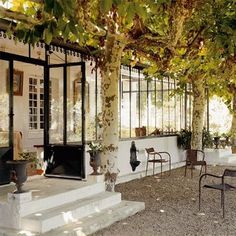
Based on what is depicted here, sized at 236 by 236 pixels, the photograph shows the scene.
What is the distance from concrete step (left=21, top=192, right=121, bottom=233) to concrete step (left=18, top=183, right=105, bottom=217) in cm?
6

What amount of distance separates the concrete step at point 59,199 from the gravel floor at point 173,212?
77cm

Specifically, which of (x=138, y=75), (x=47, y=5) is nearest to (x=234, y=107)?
(x=138, y=75)

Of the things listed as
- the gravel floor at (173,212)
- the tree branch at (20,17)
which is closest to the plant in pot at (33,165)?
the gravel floor at (173,212)

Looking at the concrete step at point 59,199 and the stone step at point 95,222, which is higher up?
the concrete step at point 59,199

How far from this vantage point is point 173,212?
7.09 m

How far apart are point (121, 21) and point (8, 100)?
2440mm

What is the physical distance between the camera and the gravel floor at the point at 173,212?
19.5 feet

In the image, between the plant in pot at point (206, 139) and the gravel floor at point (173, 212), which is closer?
the gravel floor at point (173, 212)

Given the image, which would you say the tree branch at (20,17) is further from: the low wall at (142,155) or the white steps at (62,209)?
the low wall at (142,155)

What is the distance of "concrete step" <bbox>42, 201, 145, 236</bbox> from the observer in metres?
5.40

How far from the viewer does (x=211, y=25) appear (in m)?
7.15

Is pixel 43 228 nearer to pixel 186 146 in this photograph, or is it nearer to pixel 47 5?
pixel 47 5

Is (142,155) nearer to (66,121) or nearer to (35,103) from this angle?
(35,103)

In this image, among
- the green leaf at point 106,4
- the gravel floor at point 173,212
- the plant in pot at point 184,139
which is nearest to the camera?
the green leaf at point 106,4
